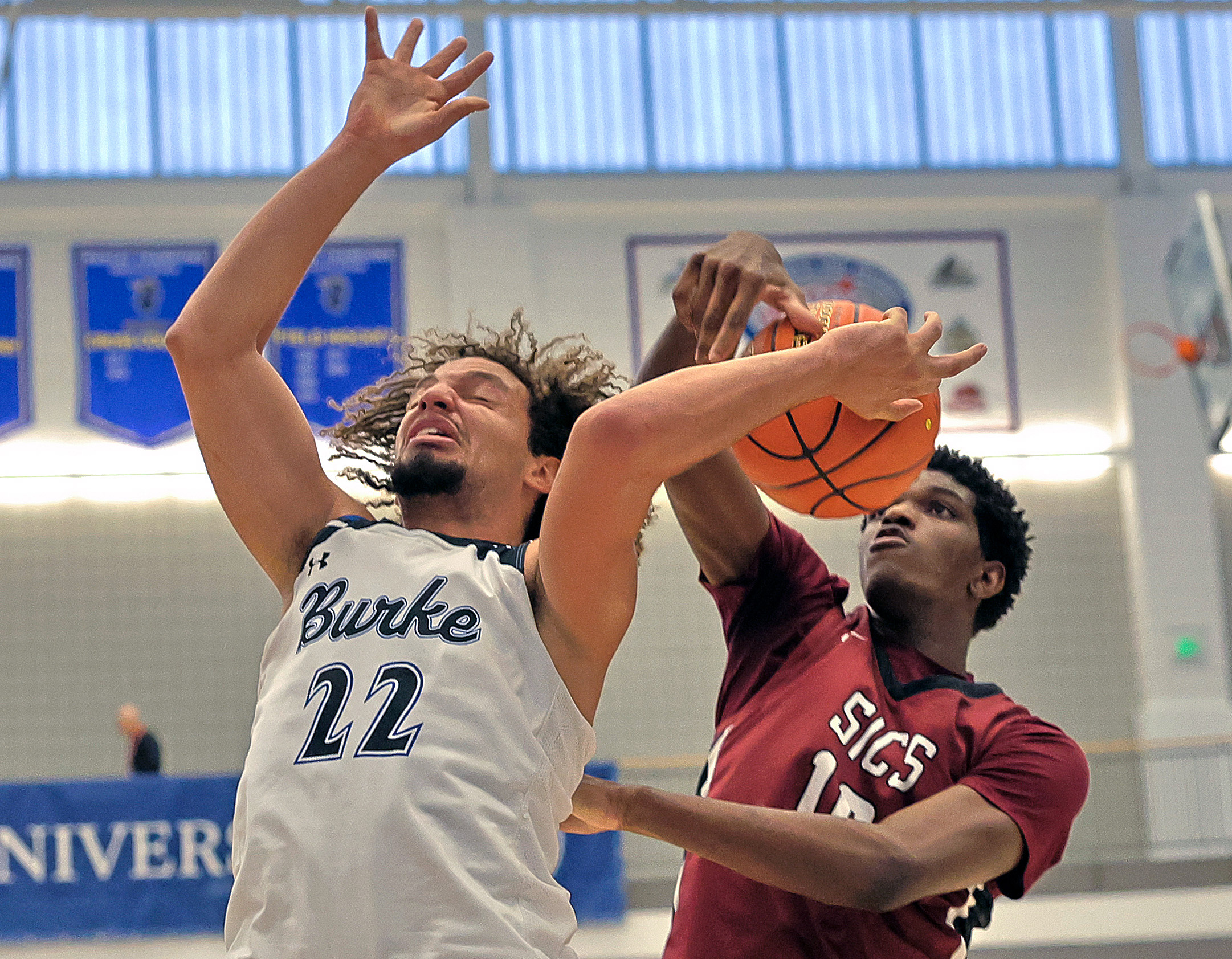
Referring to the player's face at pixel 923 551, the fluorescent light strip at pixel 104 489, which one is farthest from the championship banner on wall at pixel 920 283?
the player's face at pixel 923 551

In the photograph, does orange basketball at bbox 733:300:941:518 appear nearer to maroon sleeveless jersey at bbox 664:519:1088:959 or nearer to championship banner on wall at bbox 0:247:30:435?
maroon sleeveless jersey at bbox 664:519:1088:959

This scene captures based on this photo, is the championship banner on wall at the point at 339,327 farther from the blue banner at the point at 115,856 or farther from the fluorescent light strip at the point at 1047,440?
the fluorescent light strip at the point at 1047,440

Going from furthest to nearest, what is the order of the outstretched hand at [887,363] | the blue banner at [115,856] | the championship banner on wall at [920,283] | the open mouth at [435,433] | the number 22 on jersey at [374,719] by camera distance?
the championship banner on wall at [920,283] < the blue banner at [115,856] < the open mouth at [435,433] < the outstretched hand at [887,363] < the number 22 on jersey at [374,719]

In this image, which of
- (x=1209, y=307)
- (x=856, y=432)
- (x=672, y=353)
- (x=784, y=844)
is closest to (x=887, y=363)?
(x=856, y=432)

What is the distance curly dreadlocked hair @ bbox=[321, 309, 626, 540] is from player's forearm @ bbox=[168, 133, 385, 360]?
0.55m

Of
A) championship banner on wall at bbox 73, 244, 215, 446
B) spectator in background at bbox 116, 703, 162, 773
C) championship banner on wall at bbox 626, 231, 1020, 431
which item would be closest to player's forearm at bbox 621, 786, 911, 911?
spectator in background at bbox 116, 703, 162, 773

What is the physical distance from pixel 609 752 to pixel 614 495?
39.8ft

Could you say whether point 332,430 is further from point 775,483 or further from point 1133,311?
point 1133,311

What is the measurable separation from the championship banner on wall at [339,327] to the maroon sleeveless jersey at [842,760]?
10.9 meters

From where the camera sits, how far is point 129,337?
1410 centimetres

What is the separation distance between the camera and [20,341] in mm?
14086

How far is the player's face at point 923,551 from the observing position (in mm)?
3406

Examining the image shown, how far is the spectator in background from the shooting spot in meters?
11.9

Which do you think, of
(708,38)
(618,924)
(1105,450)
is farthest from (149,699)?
(1105,450)
